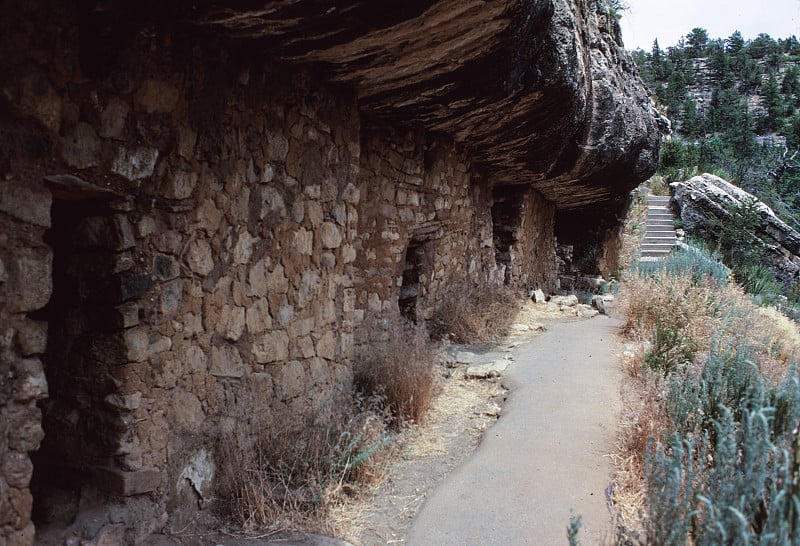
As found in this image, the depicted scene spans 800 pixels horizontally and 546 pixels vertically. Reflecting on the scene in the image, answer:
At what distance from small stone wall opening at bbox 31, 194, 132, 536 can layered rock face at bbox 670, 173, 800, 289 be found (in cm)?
1528

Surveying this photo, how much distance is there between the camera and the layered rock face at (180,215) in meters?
1.90

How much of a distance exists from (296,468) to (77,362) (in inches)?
46.9

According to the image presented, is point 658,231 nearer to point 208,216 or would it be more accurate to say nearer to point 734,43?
point 208,216

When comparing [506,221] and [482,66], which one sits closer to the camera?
[482,66]

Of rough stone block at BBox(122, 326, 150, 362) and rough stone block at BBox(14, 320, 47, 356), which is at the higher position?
rough stone block at BBox(14, 320, 47, 356)

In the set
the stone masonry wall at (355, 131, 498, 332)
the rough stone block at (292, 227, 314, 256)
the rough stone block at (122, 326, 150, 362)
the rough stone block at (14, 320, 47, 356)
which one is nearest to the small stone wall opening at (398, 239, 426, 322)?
the stone masonry wall at (355, 131, 498, 332)

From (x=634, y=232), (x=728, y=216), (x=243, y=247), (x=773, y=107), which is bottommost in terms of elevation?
(x=243, y=247)

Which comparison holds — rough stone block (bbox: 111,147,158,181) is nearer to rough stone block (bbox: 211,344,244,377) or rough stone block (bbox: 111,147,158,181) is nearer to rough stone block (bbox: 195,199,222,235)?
rough stone block (bbox: 195,199,222,235)

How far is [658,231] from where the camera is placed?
16078mm

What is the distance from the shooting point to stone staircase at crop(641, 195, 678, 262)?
15.0 metres

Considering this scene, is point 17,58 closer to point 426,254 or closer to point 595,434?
point 595,434

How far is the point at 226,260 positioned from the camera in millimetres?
2781

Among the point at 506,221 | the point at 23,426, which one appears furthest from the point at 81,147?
the point at 506,221

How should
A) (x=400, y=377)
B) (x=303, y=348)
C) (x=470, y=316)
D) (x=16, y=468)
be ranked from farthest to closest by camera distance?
(x=470, y=316), (x=400, y=377), (x=303, y=348), (x=16, y=468)
